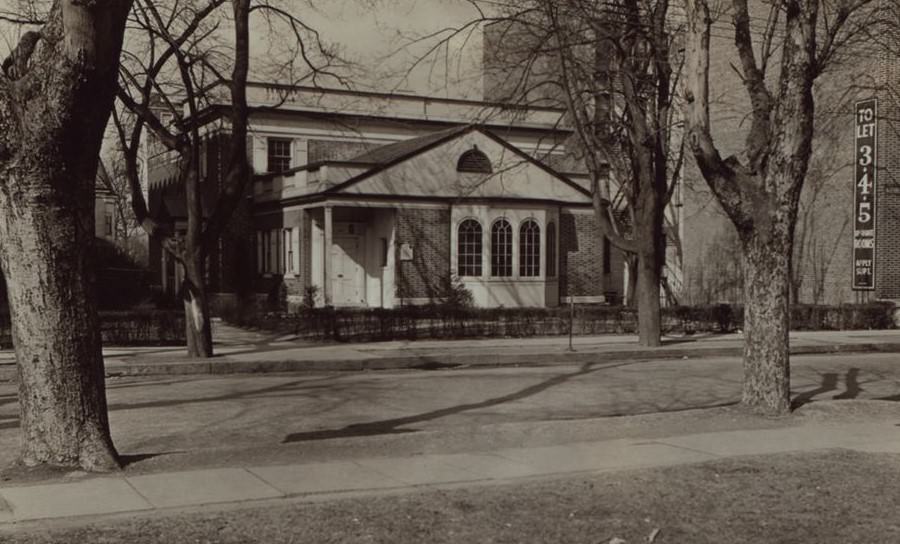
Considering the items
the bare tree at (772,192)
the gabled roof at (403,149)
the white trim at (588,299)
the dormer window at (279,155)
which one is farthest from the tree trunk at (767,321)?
the dormer window at (279,155)

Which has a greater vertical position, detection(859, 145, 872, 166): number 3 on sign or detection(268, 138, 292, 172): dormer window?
detection(268, 138, 292, 172): dormer window

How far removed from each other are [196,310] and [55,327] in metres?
10.6

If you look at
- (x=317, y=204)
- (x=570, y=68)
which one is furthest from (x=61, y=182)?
(x=317, y=204)

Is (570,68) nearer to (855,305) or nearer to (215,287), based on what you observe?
(855,305)

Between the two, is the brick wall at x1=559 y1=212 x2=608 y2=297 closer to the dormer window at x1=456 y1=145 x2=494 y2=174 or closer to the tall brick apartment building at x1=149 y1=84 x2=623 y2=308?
the tall brick apartment building at x1=149 y1=84 x2=623 y2=308

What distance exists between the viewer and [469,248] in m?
32.9

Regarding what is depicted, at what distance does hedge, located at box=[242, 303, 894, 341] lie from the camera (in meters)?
22.3

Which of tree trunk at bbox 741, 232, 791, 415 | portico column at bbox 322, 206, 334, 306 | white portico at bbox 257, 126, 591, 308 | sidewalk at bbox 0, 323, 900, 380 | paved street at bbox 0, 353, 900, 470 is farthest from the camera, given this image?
white portico at bbox 257, 126, 591, 308

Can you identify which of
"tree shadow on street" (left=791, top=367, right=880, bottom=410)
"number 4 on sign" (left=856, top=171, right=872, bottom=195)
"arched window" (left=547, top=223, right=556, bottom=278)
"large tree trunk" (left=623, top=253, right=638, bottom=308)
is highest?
"number 4 on sign" (left=856, top=171, right=872, bottom=195)

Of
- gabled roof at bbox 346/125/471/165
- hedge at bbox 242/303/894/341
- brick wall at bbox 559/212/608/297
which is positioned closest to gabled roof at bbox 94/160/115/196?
hedge at bbox 242/303/894/341

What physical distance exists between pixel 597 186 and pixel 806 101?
11172mm

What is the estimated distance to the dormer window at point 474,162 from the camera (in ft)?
109

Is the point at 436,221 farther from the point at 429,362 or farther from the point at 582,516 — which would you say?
the point at 582,516

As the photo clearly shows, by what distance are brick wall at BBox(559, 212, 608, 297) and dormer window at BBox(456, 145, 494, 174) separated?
11.3 feet
